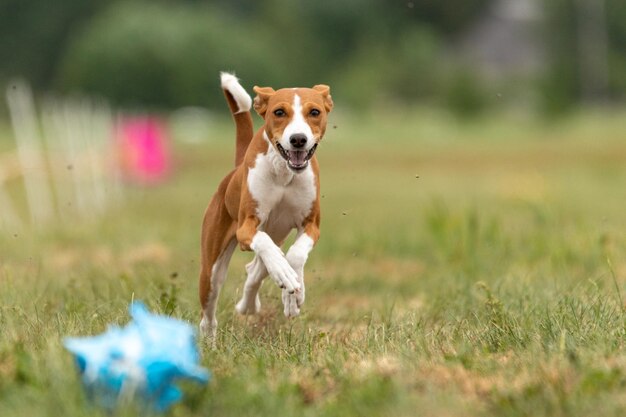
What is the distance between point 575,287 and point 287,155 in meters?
2.49

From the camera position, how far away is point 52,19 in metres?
63.3

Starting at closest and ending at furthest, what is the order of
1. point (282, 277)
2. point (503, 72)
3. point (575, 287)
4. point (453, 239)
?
point (282, 277) < point (575, 287) < point (453, 239) < point (503, 72)

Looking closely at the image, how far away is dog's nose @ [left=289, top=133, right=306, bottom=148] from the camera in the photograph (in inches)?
225

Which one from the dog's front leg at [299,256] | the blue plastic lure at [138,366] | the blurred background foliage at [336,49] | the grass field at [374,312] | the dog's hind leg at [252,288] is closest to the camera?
the blue plastic lure at [138,366]

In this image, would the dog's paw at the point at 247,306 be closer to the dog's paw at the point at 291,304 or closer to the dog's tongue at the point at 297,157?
the dog's paw at the point at 291,304

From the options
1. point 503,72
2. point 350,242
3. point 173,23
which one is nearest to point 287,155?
point 350,242

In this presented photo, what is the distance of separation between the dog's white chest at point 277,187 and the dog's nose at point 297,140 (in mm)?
254

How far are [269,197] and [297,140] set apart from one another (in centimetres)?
44

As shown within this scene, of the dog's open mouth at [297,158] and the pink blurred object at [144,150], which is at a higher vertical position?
the dog's open mouth at [297,158]

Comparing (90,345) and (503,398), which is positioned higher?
(90,345)

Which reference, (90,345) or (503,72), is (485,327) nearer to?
(90,345)

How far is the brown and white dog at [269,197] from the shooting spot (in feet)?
19.0

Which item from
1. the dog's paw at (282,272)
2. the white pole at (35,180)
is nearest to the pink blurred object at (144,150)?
the white pole at (35,180)

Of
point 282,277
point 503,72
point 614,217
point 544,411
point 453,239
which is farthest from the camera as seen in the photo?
point 503,72
